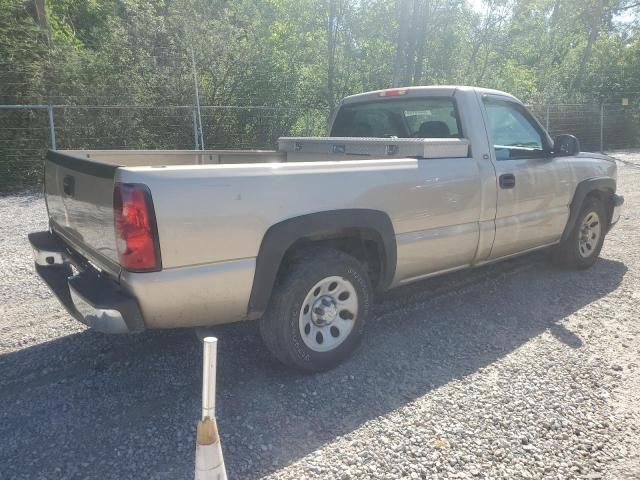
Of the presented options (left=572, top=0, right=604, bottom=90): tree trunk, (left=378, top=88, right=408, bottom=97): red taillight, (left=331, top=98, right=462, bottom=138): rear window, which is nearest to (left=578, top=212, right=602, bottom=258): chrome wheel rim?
(left=331, top=98, right=462, bottom=138): rear window

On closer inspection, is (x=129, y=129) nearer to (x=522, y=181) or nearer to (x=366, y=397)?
(x=522, y=181)

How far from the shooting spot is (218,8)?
1524cm

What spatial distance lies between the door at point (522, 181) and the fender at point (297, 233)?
1.40 metres

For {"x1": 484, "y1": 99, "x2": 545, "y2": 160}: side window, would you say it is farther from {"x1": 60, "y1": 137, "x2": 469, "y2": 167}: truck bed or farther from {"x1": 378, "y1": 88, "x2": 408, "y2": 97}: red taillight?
{"x1": 378, "y1": 88, "x2": 408, "y2": 97}: red taillight

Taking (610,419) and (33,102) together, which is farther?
(33,102)

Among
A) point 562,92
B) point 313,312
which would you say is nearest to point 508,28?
point 562,92

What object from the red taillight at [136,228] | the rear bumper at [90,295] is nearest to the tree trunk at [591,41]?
the rear bumper at [90,295]

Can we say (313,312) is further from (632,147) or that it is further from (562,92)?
(632,147)

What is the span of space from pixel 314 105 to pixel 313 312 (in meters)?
12.2

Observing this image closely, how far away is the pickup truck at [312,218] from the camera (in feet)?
8.92

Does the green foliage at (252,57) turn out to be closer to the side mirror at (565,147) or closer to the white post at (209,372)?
the side mirror at (565,147)

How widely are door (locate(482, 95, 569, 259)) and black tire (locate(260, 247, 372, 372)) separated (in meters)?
1.66

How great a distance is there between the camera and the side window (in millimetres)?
4492

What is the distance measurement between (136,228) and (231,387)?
48.5 inches
